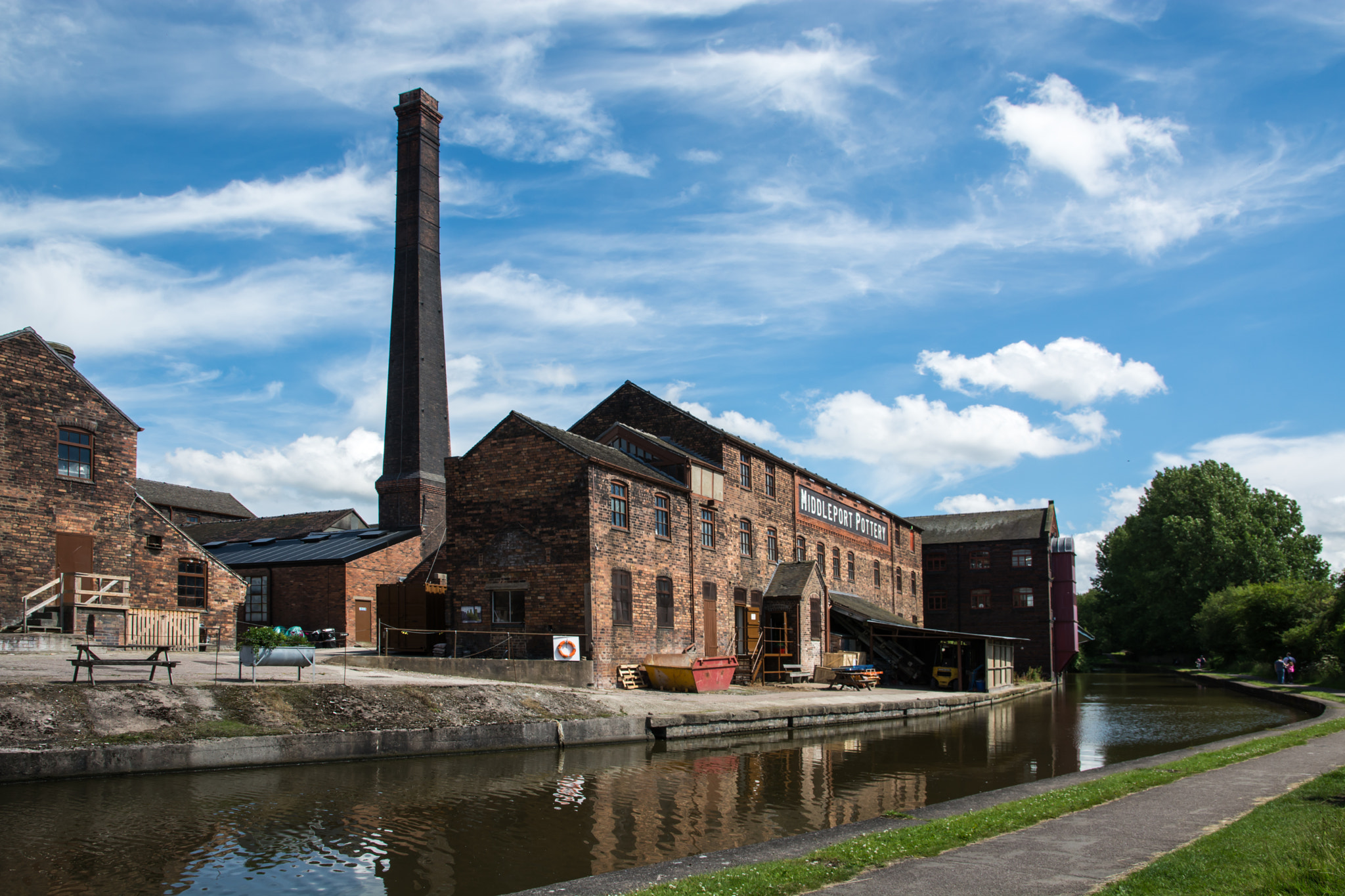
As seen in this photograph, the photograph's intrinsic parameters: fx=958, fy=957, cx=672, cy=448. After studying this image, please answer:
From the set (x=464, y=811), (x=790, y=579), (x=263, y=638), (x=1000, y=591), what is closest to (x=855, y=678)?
(x=790, y=579)

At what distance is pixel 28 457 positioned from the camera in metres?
22.0

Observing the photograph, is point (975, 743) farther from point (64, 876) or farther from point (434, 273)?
point (434, 273)

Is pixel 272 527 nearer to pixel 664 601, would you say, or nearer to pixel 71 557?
pixel 71 557

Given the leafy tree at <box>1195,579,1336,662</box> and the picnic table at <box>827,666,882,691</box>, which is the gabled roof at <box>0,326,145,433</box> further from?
the leafy tree at <box>1195,579,1336,662</box>

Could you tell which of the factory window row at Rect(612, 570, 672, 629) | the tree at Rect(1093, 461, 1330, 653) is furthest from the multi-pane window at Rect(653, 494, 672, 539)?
the tree at Rect(1093, 461, 1330, 653)

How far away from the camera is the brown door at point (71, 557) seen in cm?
2227

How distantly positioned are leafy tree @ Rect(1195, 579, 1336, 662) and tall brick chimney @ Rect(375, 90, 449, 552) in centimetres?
3299

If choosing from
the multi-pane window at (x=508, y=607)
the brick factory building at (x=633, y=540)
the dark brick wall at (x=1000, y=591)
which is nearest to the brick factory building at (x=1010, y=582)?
the dark brick wall at (x=1000, y=591)

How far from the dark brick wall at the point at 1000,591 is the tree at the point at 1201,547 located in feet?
38.3

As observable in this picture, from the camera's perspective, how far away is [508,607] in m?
24.2

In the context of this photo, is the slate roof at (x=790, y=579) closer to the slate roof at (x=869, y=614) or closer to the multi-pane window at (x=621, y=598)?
the slate roof at (x=869, y=614)

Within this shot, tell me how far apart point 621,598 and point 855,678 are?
8997 mm

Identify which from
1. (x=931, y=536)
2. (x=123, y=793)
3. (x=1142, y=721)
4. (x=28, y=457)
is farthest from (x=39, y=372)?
(x=931, y=536)

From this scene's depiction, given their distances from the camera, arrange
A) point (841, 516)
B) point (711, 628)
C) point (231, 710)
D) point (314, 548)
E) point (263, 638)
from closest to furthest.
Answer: point (231, 710) < point (263, 638) < point (711, 628) < point (314, 548) < point (841, 516)
